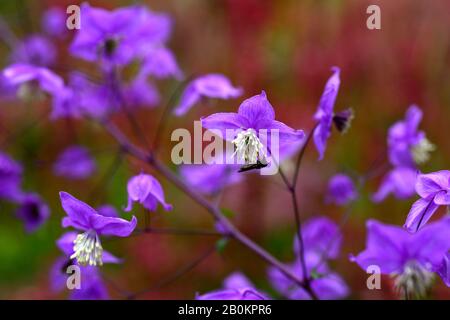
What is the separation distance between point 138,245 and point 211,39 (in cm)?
88

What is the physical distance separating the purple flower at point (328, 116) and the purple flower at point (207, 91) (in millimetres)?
216

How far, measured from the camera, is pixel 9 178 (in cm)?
129

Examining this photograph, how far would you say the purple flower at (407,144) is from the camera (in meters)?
1.13

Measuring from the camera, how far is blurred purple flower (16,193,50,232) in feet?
4.25

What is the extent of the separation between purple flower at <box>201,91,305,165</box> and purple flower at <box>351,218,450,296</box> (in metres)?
0.17

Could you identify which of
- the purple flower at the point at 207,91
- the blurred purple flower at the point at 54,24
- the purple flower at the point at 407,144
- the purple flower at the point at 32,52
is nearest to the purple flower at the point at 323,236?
the purple flower at the point at 407,144

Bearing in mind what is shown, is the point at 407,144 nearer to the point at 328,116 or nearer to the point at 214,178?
the point at 328,116

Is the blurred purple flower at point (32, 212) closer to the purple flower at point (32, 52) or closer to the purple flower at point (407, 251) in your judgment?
the purple flower at point (32, 52)

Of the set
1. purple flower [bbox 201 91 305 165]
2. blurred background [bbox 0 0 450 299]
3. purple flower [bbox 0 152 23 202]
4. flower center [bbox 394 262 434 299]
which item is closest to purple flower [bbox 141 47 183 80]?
purple flower [bbox 0 152 23 202]

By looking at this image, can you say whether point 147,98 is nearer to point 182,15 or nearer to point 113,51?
point 113,51
